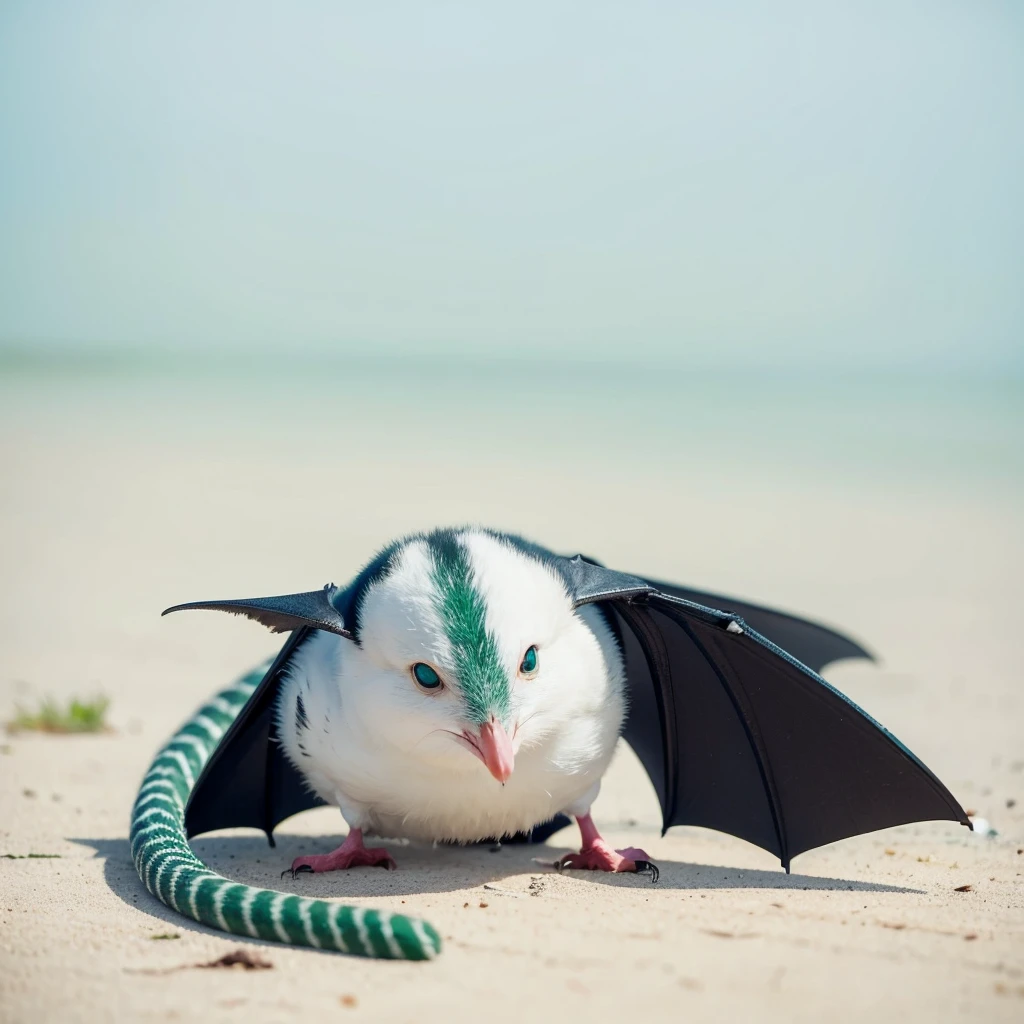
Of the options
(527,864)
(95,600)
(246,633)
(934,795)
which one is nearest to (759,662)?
(934,795)

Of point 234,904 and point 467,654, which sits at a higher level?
point 467,654

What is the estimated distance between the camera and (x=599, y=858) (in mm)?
4469

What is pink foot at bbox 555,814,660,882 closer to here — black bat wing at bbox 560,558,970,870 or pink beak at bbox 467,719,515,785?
black bat wing at bbox 560,558,970,870

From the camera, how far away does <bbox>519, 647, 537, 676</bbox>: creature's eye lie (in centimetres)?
392

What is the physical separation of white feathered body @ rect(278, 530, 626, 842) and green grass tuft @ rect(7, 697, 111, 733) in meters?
3.08

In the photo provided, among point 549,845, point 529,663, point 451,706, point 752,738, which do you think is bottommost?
point 549,845

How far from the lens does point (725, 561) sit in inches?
553

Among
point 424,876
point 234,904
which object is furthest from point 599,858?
point 234,904

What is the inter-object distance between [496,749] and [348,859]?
103 centimetres

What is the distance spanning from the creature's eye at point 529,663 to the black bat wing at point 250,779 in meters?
1.02

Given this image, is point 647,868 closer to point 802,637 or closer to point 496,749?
point 496,749

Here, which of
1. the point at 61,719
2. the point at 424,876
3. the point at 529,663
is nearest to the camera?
the point at 529,663

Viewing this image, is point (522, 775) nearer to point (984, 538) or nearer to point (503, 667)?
point (503, 667)

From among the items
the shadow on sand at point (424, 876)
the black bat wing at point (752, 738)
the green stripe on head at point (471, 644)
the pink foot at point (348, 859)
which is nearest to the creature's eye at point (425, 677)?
the green stripe on head at point (471, 644)
